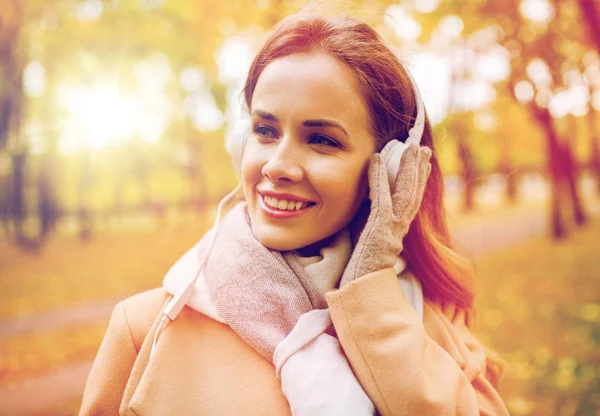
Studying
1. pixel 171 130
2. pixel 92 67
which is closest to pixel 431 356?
pixel 92 67

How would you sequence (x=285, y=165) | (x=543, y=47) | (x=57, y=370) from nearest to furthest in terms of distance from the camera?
(x=285, y=165)
(x=57, y=370)
(x=543, y=47)

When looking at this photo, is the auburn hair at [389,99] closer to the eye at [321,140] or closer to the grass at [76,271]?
the eye at [321,140]

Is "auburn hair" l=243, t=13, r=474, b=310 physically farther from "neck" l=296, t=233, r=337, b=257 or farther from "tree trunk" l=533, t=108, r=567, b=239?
"tree trunk" l=533, t=108, r=567, b=239

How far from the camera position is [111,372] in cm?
143

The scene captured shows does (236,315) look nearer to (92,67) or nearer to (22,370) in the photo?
(22,370)

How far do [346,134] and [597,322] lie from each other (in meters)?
5.62

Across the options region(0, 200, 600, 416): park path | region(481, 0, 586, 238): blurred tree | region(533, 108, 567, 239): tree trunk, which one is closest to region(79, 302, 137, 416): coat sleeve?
region(0, 200, 600, 416): park path

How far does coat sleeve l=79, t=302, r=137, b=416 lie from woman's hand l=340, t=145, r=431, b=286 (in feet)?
2.31

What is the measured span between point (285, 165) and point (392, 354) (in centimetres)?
62

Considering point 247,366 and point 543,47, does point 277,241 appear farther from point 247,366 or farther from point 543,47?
point 543,47

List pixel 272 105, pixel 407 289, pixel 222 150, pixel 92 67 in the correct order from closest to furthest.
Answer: pixel 272 105
pixel 407 289
pixel 92 67
pixel 222 150

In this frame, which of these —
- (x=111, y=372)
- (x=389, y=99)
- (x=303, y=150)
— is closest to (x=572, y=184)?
(x=389, y=99)

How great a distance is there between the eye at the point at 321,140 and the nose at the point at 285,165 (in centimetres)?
7

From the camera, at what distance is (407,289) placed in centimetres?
165
